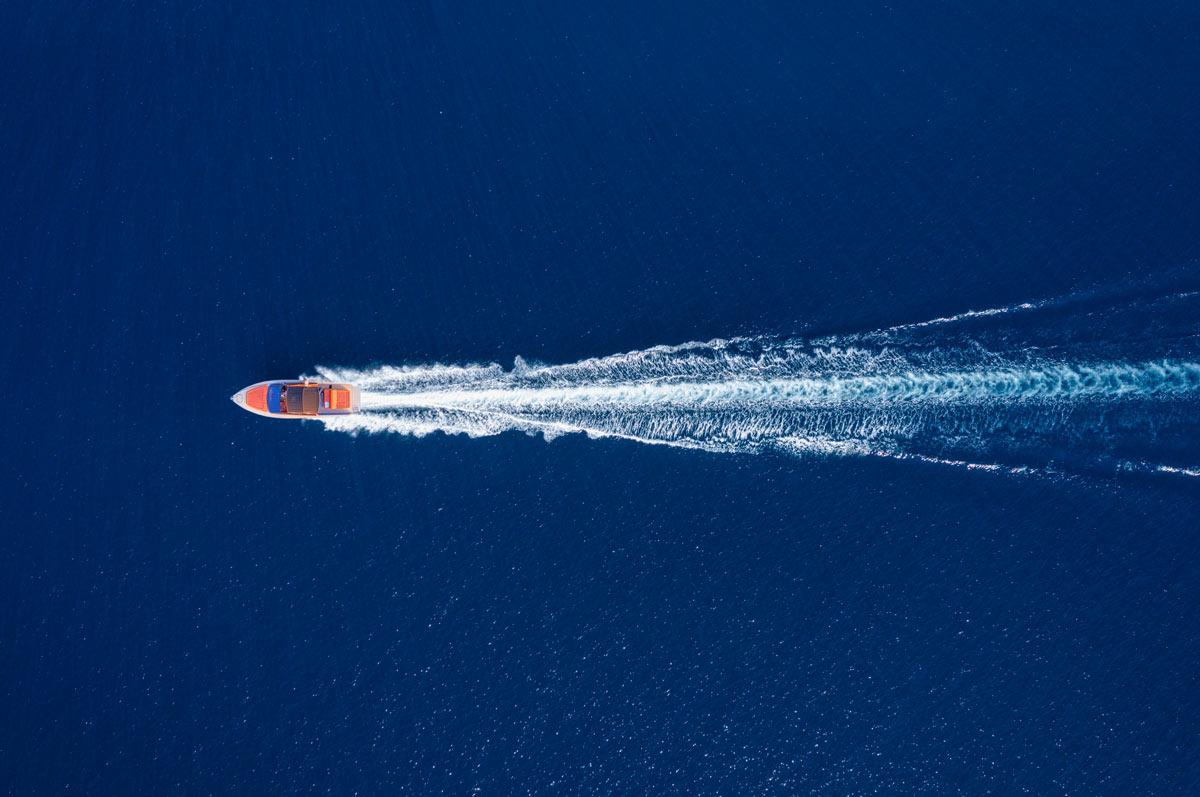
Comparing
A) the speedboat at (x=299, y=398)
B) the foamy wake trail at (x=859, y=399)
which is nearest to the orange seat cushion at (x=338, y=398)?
the speedboat at (x=299, y=398)

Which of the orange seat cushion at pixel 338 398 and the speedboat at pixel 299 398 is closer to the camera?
the speedboat at pixel 299 398

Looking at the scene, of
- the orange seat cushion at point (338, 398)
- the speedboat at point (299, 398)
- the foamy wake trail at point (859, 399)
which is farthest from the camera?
the orange seat cushion at point (338, 398)

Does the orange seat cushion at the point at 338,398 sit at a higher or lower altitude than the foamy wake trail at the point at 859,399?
higher

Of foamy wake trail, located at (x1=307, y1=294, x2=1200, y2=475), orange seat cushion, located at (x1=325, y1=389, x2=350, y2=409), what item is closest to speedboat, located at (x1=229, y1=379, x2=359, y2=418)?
orange seat cushion, located at (x1=325, y1=389, x2=350, y2=409)

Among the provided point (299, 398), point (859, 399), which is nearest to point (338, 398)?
point (299, 398)

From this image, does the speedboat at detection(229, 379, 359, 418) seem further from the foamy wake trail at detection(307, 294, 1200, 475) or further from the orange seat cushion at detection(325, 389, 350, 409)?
the foamy wake trail at detection(307, 294, 1200, 475)

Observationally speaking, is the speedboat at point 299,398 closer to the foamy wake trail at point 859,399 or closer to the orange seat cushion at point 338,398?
the orange seat cushion at point 338,398
